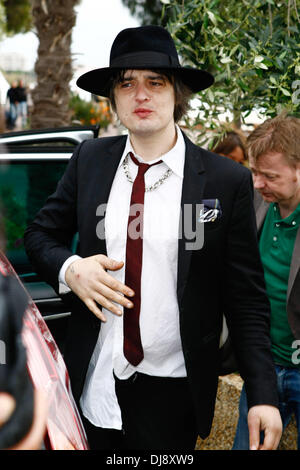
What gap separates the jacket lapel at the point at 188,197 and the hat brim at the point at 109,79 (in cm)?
27

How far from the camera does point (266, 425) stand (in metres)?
1.98

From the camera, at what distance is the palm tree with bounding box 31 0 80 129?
300 inches

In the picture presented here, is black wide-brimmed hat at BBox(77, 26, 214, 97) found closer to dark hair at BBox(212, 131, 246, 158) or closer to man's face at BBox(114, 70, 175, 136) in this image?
man's face at BBox(114, 70, 175, 136)

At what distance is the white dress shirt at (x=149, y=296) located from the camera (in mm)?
2051

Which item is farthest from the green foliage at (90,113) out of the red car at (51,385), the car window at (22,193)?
the red car at (51,385)

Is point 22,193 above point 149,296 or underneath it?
above

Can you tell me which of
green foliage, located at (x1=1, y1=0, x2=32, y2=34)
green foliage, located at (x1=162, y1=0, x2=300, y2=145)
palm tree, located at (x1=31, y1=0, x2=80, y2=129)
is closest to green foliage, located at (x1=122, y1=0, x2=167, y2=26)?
palm tree, located at (x1=31, y1=0, x2=80, y2=129)

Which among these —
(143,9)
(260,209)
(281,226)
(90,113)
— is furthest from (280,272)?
(90,113)

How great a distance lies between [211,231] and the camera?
2049 mm

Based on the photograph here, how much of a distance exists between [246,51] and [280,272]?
4.15ft

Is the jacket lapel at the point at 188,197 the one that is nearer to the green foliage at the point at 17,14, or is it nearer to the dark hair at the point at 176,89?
the dark hair at the point at 176,89

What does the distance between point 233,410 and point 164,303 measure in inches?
81.0

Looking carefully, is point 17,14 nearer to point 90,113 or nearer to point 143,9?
point 90,113

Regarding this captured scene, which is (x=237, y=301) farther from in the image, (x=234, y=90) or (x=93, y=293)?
(x=234, y=90)
